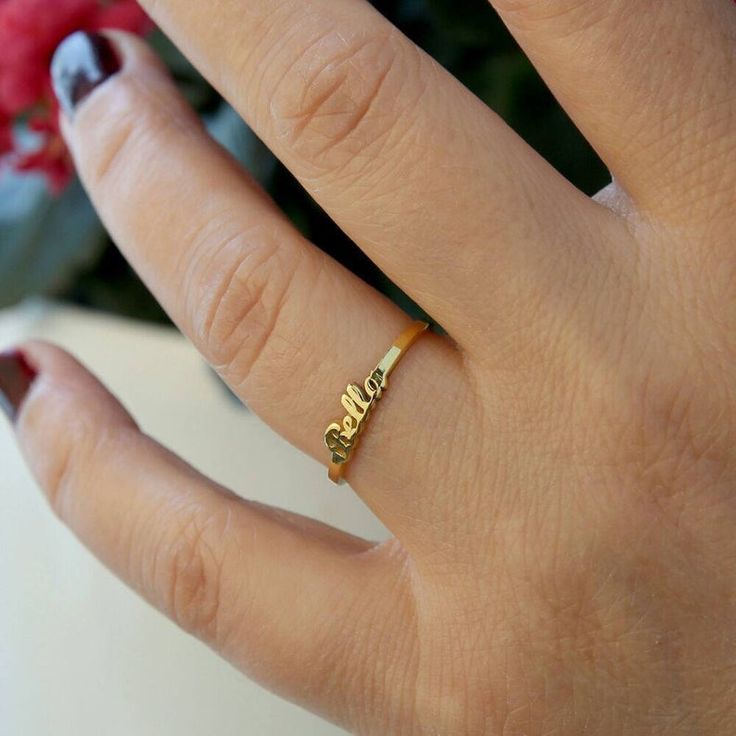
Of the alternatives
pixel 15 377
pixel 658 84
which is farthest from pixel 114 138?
pixel 658 84

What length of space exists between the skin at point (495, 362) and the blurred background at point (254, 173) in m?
0.15

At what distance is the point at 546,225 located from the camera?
Result: 1.47 feet

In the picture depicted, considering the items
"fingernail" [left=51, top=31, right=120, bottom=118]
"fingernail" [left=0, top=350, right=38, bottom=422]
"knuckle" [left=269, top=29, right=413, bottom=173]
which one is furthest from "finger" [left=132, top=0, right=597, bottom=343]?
"fingernail" [left=0, top=350, right=38, bottom=422]

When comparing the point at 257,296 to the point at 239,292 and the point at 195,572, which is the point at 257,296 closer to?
the point at 239,292

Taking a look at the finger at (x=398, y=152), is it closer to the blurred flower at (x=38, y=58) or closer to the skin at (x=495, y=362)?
the skin at (x=495, y=362)

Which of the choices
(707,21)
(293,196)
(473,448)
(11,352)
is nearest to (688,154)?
(707,21)

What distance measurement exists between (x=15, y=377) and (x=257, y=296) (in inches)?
8.4

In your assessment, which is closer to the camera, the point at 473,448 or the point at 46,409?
the point at 473,448

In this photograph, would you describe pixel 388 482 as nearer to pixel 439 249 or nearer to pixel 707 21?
pixel 439 249

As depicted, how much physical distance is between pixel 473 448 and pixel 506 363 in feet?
0.15

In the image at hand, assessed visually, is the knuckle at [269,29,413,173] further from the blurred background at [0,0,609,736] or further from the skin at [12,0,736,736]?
the blurred background at [0,0,609,736]

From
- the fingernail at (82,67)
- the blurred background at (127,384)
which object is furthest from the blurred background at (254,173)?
the fingernail at (82,67)

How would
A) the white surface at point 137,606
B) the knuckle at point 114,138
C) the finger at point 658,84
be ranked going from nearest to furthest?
the finger at point 658,84, the knuckle at point 114,138, the white surface at point 137,606

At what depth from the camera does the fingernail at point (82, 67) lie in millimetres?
585
